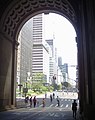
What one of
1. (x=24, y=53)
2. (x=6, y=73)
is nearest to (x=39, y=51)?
(x=24, y=53)

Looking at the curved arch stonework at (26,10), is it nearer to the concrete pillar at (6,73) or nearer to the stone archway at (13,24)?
the stone archway at (13,24)

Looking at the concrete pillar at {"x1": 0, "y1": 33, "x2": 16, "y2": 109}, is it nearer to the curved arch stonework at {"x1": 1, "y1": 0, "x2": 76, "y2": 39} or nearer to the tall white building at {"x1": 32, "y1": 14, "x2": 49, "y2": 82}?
the curved arch stonework at {"x1": 1, "y1": 0, "x2": 76, "y2": 39}

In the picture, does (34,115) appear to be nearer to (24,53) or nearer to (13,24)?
(13,24)

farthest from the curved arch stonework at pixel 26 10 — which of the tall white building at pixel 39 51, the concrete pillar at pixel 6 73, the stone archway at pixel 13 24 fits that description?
the tall white building at pixel 39 51

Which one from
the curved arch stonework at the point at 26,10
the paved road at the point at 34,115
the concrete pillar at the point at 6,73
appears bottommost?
the paved road at the point at 34,115

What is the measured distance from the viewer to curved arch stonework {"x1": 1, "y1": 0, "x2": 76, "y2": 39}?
31.5 m

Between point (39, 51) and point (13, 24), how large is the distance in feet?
417

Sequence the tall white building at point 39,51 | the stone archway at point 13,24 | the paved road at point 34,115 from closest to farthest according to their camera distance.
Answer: the paved road at point 34,115
the stone archway at point 13,24
the tall white building at point 39,51

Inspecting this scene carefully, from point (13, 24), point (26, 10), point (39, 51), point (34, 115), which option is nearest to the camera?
point (34, 115)

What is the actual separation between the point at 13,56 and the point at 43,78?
94534mm

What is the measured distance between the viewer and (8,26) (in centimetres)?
3266

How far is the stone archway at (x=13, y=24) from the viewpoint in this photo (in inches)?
1200

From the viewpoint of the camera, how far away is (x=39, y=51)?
162m

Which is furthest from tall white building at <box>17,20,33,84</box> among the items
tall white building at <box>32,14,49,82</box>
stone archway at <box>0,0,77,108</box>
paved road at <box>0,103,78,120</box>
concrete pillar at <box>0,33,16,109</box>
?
paved road at <box>0,103,78,120</box>
